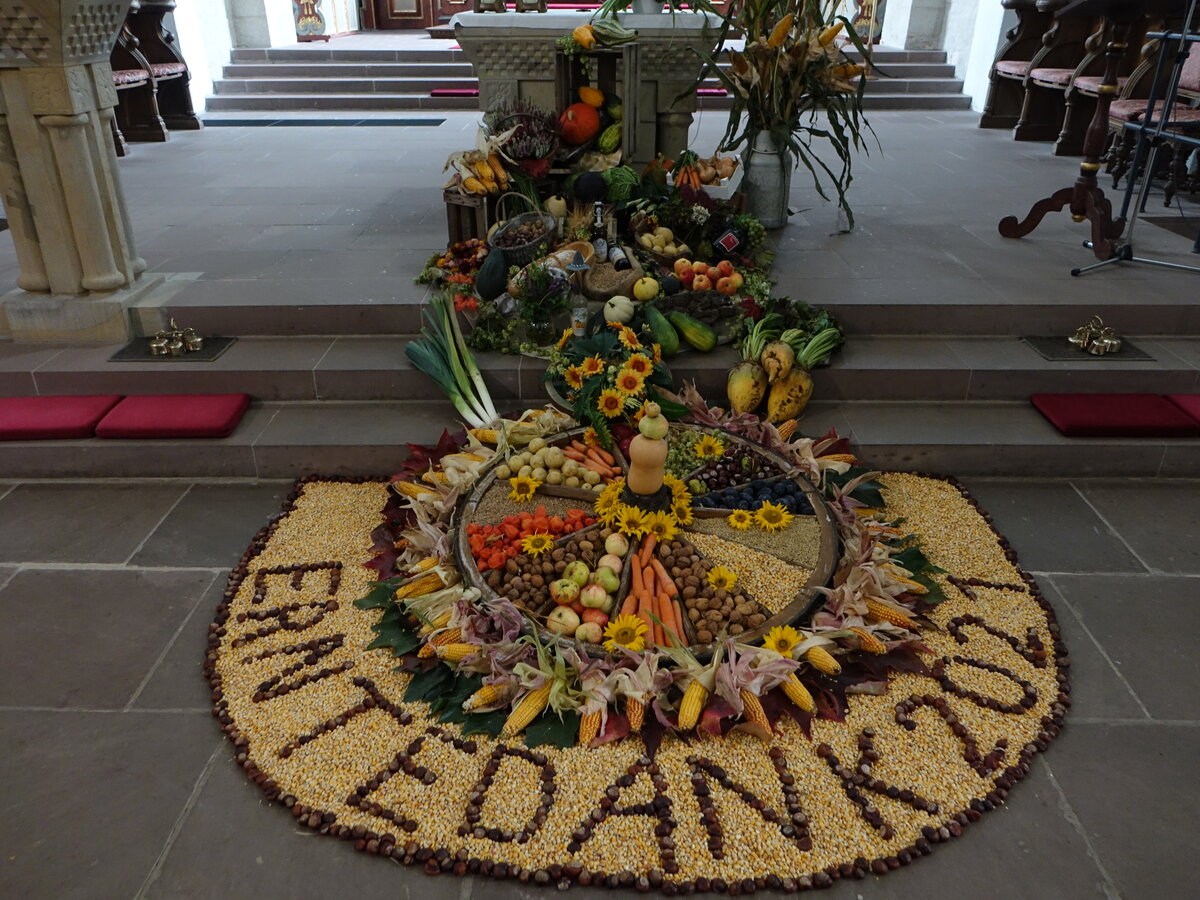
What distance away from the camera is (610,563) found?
2768mm

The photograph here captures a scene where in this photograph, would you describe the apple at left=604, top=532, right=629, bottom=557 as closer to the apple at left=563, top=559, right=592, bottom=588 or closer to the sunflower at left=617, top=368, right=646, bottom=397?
the apple at left=563, top=559, right=592, bottom=588

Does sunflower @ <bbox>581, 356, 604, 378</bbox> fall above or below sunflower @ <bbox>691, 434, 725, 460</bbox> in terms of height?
above

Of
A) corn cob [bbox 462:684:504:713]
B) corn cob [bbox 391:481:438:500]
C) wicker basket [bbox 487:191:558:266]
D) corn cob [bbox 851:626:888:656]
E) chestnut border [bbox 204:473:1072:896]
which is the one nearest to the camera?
chestnut border [bbox 204:473:1072:896]

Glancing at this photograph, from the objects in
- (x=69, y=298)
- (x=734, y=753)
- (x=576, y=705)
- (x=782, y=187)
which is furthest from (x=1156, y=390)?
(x=69, y=298)

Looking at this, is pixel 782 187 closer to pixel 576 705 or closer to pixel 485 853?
pixel 576 705

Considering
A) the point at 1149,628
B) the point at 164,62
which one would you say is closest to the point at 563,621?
the point at 1149,628

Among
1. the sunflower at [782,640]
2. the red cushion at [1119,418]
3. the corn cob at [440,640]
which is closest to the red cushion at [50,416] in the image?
the corn cob at [440,640]

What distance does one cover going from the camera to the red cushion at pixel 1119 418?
146 inches

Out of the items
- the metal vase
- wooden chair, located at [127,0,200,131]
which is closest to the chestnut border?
the metal vase

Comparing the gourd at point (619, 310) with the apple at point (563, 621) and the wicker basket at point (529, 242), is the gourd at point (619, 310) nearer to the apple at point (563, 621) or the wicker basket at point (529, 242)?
the wicker basket at point (529, 242)

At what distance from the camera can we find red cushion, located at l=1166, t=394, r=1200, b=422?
3771mm

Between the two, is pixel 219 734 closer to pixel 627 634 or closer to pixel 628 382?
pixel 627 634

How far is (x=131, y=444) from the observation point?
3721 mm

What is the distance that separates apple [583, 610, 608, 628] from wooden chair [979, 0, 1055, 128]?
7635mm
